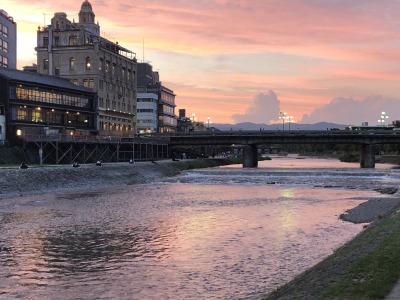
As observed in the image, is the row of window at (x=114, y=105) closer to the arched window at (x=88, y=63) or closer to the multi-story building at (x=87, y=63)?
the multi-story building at (x=87, y=63)

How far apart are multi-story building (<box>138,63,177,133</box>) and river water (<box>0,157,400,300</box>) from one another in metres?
128

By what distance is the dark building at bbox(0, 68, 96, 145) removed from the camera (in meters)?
91.2

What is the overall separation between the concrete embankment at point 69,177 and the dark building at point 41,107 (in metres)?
17.6

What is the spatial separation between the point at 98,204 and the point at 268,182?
3542 cm

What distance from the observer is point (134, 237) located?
28.2 m

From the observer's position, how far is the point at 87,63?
127 meters

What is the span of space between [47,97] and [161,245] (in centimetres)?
8378

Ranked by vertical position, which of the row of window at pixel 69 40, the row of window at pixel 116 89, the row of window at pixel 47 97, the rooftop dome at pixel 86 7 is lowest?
the row of window at pixel 47 97

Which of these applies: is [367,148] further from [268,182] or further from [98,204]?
[98,204]

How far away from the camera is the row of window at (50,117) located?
94562 millimetres

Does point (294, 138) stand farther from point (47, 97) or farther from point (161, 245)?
point (161, 245)

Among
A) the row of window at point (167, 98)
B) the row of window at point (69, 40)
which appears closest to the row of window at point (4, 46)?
the row of window at point (69, 40)

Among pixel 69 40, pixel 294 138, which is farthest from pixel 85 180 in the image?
pixel 69 40

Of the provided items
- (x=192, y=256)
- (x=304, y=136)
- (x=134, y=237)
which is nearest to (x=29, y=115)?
(x=304, y=136)
